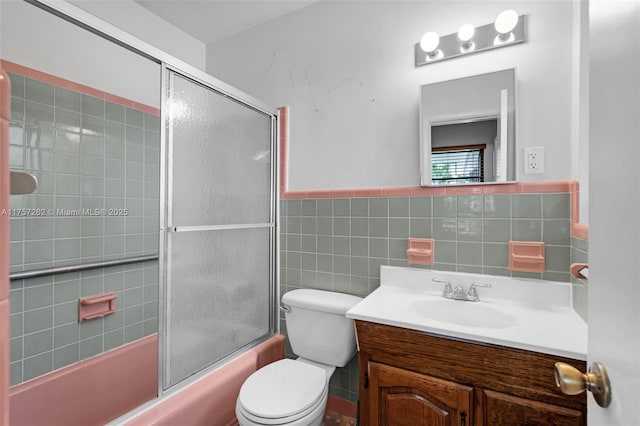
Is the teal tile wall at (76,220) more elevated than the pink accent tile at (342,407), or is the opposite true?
the teal tile wall at (76,220)

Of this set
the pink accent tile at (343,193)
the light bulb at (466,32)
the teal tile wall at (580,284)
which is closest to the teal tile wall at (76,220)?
the pink accent tile at (343,193)

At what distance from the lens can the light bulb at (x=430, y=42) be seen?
1544 millimetres

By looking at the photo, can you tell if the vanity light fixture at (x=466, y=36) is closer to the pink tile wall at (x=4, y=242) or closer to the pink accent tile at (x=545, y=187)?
the pink accent tile at (x=545, y=187)

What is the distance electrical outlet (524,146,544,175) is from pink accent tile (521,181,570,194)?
0.17 feet

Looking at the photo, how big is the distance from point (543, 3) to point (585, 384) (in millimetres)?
1598

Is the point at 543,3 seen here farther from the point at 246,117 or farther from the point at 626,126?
the point at 246,117

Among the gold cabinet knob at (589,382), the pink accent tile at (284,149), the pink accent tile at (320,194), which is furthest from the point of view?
the pink accent tile at (284,149)

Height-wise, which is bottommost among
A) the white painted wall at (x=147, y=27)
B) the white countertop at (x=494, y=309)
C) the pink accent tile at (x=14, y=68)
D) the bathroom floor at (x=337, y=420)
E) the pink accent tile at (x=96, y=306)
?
the bathroom floor at (x=337, y=420)

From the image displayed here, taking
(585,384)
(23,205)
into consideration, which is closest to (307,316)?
(585,384)

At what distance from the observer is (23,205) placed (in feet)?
4.83

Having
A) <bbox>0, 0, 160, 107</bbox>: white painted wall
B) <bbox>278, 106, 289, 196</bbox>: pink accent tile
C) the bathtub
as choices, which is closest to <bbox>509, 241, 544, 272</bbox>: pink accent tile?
<bbox>278, 106, 289, 196</bbox>: pink accent tile

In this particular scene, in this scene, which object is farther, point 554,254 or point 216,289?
point 216,289

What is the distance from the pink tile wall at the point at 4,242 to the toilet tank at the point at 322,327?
4.43 ft

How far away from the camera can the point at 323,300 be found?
1.67 meters
